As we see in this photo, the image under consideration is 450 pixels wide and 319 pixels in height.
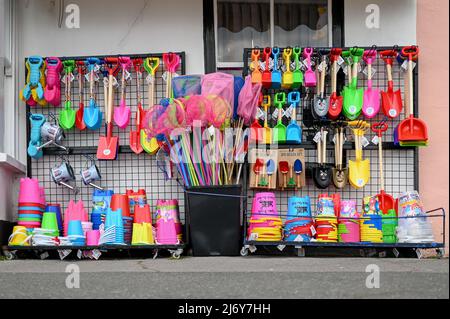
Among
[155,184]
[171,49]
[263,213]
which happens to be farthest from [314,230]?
[171,49]

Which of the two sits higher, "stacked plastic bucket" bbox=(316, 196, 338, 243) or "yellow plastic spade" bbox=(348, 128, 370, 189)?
"yellow plastic spade" bbox=(348, 128, 370, 189)

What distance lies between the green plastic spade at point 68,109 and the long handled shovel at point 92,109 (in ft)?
0.39

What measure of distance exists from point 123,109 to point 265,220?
69.0 inches

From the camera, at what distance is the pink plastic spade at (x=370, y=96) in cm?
739

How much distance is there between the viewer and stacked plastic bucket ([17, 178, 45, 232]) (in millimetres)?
7219

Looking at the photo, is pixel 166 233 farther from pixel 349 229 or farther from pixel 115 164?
pixel 349 229

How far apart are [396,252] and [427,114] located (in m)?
1.40

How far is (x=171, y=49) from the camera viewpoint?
7.75 metres

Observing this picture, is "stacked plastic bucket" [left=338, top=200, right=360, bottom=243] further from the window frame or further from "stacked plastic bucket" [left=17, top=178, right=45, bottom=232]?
"stacked plastic bucket" [left=17, top=178, right=45, bottom=232]

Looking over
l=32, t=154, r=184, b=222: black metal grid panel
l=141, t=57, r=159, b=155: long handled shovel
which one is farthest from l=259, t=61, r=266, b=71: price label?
l=32, t=154, r=184, b=222: black metal grid panel

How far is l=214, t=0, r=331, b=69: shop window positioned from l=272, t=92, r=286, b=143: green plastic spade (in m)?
0.62

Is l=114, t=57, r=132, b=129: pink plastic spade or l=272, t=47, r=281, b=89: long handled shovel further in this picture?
l=114, t=57, r=132, b=129: pink plastic spade

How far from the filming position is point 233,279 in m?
5.21

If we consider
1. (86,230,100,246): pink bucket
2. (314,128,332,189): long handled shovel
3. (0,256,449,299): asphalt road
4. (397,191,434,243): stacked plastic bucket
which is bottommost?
(0,256,449,299): asphalt road
